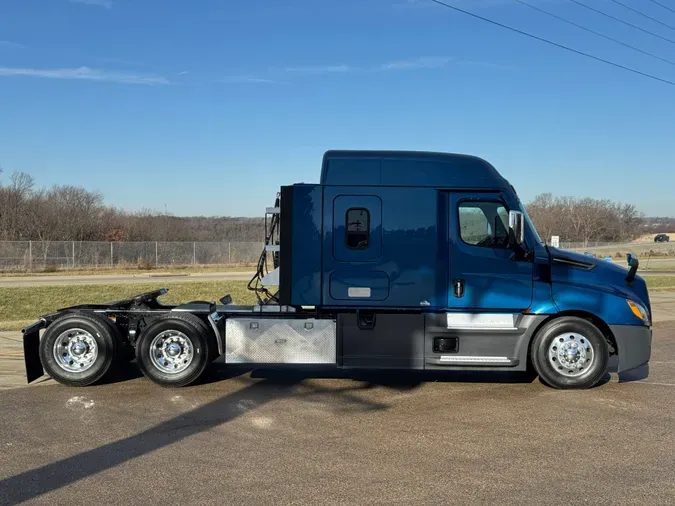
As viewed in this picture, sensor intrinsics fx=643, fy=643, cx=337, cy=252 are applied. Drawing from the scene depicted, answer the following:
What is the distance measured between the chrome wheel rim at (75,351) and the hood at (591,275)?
5.96 meters

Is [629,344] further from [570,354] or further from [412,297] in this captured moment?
[412,297]

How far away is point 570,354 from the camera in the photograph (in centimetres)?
799

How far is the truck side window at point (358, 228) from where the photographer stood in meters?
8.11

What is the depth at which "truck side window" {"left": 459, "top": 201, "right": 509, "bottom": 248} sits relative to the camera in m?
8.12

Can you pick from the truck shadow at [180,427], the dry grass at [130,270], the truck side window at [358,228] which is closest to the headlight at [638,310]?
the truck shadow at [180,427]

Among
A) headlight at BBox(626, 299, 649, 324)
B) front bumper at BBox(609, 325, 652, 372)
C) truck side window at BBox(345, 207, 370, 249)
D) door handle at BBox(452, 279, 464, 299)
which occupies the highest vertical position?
truck side window at BBox(345, 207, 370, 249)

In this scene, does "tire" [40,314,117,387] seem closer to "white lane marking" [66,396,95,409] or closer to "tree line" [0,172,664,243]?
"white lane marking" [66,396,95,409]

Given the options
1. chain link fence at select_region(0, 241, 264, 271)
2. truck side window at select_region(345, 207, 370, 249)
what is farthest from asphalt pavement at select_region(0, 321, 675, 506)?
chain link fence at select_region(0, 241, 264, 271)

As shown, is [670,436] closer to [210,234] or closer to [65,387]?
[65,387]

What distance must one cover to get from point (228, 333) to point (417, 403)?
2.53 m

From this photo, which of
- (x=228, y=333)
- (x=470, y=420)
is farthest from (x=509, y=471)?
(x=228, y=333)

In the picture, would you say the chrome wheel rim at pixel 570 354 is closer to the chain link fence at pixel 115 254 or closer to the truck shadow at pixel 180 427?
the truck shadow at pixel 180 427

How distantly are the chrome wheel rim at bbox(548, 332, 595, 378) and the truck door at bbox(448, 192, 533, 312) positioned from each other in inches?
25.1

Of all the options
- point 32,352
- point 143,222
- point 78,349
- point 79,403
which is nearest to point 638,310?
point 79,403
